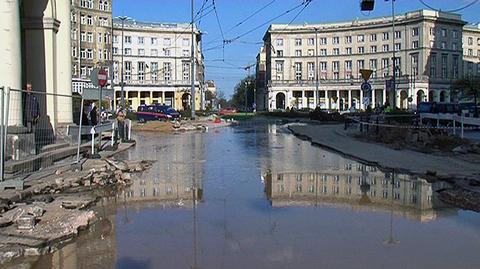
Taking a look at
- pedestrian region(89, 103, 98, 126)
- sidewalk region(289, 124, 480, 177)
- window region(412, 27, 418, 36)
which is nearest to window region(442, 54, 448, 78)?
window region(412, 27, 418, 36)

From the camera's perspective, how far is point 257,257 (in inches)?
237

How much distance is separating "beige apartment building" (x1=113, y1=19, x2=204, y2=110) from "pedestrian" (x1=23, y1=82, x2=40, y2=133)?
105 metres

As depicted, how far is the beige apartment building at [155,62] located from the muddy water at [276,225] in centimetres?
10912

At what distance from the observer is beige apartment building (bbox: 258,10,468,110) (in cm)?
13038

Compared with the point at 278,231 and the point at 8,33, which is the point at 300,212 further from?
the point at 8,33

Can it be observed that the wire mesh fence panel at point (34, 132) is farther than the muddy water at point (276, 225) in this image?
Yes

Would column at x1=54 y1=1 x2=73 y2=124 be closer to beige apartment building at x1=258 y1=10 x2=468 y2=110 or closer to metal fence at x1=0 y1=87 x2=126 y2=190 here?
metal fence at x1=0 y1=87 x2=126 y2=190

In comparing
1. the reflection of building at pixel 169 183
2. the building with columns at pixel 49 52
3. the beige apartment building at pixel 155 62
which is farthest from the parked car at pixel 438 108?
the beige apartment building at pixel 155 62

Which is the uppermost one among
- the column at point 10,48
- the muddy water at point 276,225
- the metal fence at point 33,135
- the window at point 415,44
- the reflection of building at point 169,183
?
the window at point 415,44

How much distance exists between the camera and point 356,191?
10.7 metres

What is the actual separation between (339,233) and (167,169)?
789cm

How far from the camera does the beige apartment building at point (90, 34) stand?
102m

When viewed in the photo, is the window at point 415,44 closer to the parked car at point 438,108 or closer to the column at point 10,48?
the parked car at point 438,108

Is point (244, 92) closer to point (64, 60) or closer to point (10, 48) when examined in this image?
point (64, 60)
